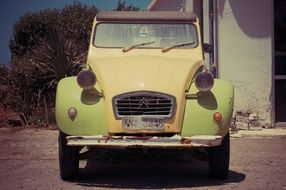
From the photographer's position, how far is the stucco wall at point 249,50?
10.1 m

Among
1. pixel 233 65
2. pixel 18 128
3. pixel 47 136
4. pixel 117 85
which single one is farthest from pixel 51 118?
pixel 117 85

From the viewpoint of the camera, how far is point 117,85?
17.9ft

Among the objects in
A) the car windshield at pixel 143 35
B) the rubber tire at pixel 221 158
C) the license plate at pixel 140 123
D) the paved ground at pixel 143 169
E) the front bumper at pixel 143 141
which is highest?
the car windshield at pixel 143 35

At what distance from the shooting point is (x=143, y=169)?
21.6 feet

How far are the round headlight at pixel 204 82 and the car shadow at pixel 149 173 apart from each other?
110cm

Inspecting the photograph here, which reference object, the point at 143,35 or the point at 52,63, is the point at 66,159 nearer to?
the point at 143,35

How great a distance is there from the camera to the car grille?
532 cm

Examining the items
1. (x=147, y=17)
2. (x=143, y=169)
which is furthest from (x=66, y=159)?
(x=147, y=17)

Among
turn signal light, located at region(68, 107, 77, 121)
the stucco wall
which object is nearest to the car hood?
turn signal light, located at region(68, 107, 77, 121)

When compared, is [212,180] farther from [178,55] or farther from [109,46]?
[109,46]

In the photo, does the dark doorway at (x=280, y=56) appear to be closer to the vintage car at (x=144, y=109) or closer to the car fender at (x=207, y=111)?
the vintage car at (x=144, y=109)

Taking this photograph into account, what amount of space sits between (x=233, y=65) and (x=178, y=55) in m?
3.87

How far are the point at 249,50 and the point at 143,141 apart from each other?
222 inches

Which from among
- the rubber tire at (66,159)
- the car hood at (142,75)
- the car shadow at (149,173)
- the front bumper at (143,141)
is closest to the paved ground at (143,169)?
the car shadow at (149,173)
